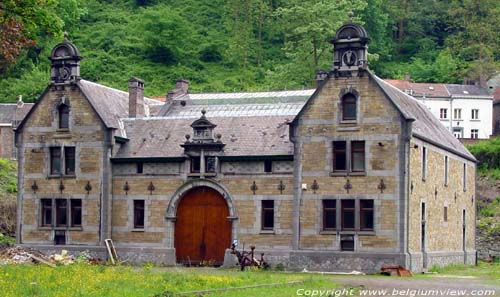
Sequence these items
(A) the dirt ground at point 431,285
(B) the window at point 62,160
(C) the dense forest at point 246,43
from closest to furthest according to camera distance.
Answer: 1. (A) the dirt ground at point 431,285
2. (B) the window at point 62,160
3. (C) the dense forest at point 246,43

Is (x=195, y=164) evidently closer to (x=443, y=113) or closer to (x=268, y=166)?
(x=268, y=166)

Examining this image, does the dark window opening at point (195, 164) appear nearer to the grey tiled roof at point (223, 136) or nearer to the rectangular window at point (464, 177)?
the grey tiled roof at point (223, 136)

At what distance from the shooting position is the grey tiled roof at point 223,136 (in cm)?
4328

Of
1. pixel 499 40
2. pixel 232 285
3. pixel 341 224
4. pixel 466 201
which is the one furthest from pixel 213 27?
pixel 232 285

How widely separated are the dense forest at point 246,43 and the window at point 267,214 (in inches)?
1719

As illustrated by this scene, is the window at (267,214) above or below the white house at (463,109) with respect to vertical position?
below

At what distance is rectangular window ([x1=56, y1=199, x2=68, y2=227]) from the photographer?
4545 centimetres

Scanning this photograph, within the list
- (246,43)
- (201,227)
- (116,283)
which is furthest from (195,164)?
(246,43)

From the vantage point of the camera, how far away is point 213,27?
4628 inches

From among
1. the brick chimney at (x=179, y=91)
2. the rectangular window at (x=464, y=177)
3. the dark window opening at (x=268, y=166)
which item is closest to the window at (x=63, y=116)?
the brick chimney at (x=179, y=91)

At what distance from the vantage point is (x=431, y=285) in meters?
30.7

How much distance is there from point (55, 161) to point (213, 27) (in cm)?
7340

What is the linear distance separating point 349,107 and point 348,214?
4741 mm

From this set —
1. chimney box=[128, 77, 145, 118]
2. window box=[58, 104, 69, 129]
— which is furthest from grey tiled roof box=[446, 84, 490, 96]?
window box=[58, 104, 69, 129]
